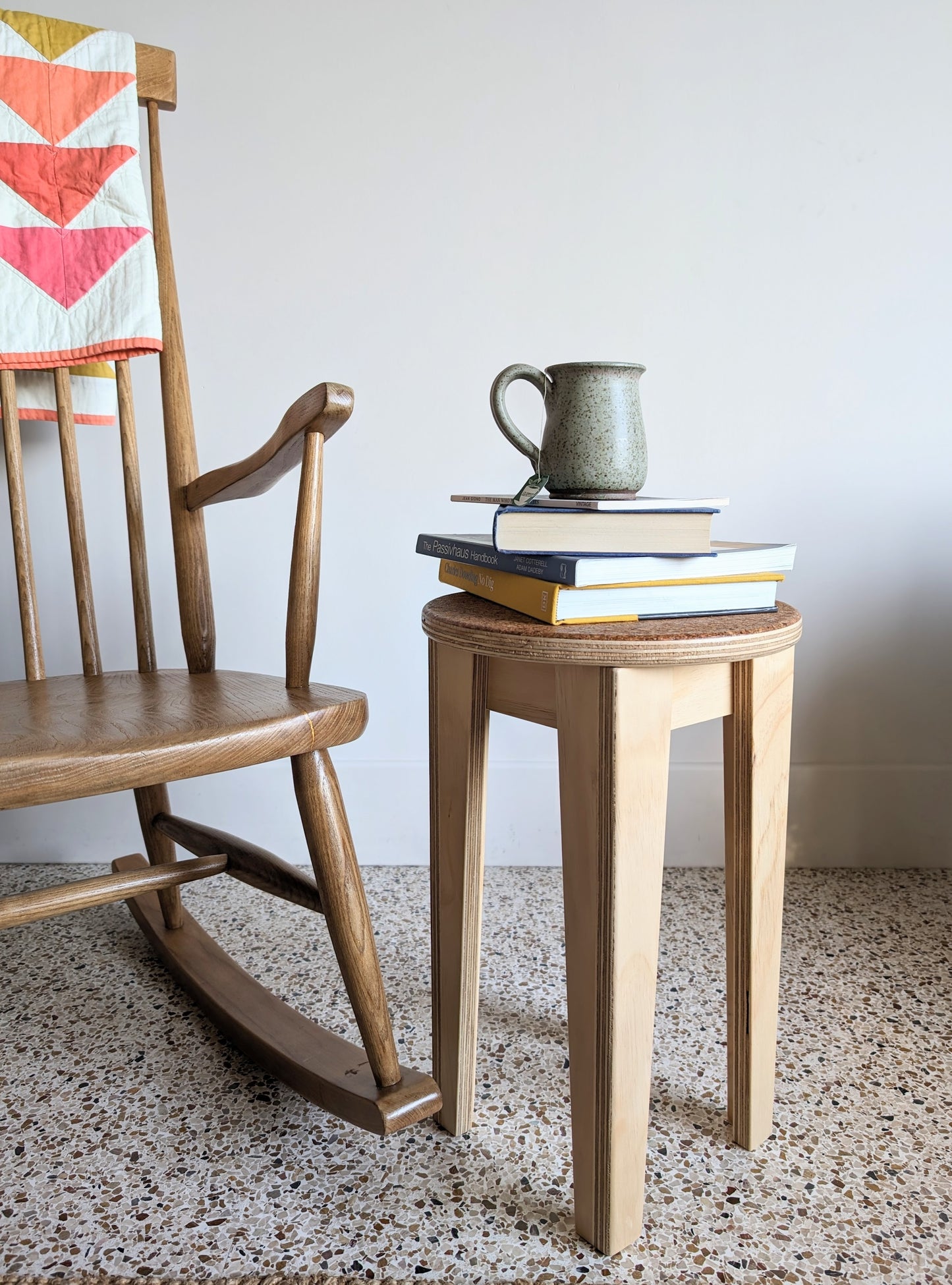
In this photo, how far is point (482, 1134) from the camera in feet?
2.49

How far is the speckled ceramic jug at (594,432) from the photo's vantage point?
0.66 m

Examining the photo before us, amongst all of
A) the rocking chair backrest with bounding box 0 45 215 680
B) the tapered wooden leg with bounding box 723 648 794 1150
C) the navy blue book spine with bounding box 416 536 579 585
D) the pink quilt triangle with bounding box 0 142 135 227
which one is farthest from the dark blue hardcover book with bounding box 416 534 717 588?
the pink quilt triangle with bounding box 0 142 135 227

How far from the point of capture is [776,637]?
0.61 meters

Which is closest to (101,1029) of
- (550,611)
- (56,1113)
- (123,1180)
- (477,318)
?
(56,1113)

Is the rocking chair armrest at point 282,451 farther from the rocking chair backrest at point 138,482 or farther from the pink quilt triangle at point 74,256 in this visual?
the pink quilt triangle at point 74,256

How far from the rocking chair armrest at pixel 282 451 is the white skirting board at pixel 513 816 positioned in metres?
0.56

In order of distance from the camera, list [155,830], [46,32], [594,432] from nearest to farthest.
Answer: [594,432] < [46,32] < [155,830]

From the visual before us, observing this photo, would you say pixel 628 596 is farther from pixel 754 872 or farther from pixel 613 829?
pixel 754 872

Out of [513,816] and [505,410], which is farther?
[513,816]

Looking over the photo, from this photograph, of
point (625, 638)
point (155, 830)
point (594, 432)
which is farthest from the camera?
point (155, 830)

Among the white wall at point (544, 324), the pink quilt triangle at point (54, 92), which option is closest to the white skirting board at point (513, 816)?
the white wall at point (544, 324)

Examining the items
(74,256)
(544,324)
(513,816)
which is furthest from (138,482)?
(513,816)

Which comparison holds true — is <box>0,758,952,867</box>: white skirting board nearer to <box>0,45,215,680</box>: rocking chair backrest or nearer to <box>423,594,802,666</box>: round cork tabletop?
<box>0,45,215,680</box>: rocking chair backrest

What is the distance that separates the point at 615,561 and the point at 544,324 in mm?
753
